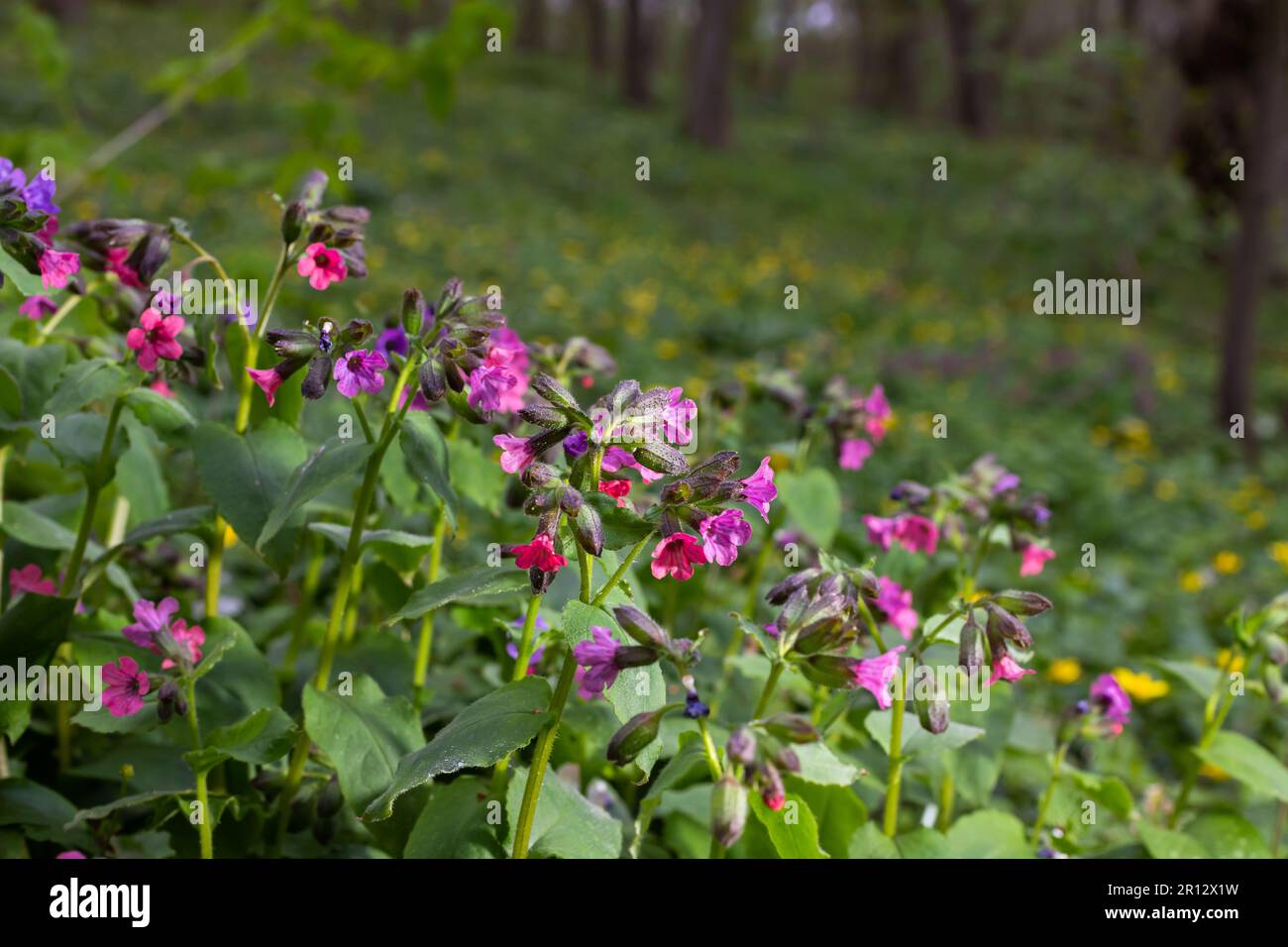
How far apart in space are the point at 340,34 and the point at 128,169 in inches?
325

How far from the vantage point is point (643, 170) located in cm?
353

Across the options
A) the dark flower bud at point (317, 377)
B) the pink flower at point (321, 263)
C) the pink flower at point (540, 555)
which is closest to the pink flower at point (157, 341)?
the pink flower at point (321, 263)

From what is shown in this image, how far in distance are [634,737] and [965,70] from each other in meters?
22.0

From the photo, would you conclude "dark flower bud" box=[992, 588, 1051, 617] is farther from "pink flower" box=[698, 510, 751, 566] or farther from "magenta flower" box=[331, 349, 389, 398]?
"magenta flower" box=[331, 349, 389, 398]

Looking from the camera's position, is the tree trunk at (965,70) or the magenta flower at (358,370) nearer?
the magenta flower at (358,370)

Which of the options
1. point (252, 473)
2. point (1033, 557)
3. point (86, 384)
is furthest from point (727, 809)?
point (1033, 557)

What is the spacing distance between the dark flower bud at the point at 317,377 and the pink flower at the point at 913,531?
3.12 feet

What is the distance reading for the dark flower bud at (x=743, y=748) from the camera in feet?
3.34

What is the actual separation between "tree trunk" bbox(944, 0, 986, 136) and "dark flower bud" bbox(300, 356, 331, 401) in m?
20.6

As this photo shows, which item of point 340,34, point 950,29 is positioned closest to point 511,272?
point 340,34

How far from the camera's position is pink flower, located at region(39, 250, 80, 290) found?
135cm

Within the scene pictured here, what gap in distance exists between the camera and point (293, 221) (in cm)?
143

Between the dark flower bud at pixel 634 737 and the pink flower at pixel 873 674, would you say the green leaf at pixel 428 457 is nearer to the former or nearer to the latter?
the dark flower bud at pixel 634 737
